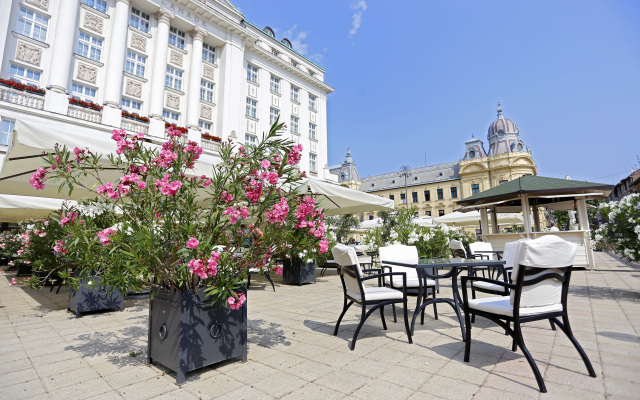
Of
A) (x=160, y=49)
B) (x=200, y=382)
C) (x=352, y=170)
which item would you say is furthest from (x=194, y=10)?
(x=352, y=170)

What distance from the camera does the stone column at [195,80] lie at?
20312 mm

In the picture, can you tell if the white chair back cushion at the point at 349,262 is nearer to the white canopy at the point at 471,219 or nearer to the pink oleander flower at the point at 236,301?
the pink oleander flower at the point at 236,301

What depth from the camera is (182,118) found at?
2050cm

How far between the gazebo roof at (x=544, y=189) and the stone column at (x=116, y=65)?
17.9 metres

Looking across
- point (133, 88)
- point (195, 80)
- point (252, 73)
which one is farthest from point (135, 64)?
point (252, 73)

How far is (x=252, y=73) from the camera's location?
85.0 feet

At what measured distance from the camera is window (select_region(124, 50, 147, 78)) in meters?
18.6

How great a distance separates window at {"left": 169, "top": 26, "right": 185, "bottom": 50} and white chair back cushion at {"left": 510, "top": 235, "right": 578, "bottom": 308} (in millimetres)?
24500

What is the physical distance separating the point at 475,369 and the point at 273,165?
2.30 meters

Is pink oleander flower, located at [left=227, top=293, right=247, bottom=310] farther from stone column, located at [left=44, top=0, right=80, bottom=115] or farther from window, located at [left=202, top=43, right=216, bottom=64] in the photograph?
window, located at [left=202, top=43, right=216, bottom=64]

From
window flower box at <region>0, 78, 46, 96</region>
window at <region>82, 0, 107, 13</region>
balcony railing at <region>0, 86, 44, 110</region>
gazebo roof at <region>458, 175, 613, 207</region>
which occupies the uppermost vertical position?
window at <region>82, 0, 107, 13</region>

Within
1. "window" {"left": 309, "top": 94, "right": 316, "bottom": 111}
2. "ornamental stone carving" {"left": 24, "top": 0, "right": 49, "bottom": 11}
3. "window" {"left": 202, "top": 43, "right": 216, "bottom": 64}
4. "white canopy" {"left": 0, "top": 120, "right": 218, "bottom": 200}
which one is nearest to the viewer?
"white canopy" {"left": 0, "top": 120, "right": 218, "bottom": 200}

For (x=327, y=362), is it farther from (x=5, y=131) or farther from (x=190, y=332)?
(x=5, y=131)

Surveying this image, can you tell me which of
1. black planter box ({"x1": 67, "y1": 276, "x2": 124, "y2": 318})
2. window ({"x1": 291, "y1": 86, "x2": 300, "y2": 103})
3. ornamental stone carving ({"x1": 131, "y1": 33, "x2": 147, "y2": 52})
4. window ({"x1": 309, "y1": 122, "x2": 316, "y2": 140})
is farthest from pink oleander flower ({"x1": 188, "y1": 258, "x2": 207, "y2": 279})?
window ({"x1": 309, "y1": 122, "x2": 316, "y2": 140})
